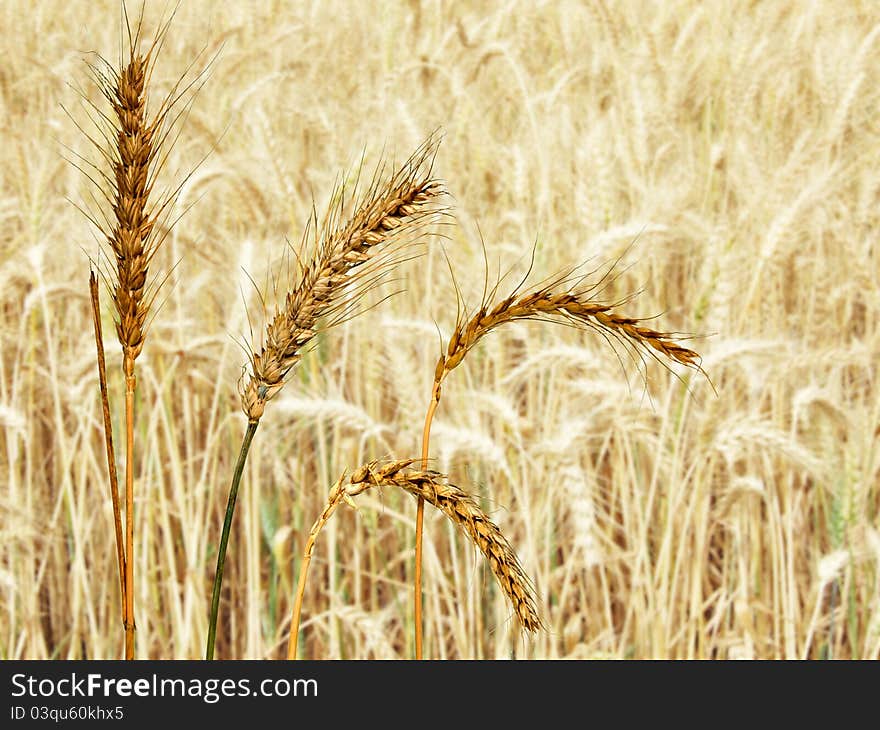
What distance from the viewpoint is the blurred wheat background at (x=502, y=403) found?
4.56 feet

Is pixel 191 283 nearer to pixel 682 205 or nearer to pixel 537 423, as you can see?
pixel 537 423

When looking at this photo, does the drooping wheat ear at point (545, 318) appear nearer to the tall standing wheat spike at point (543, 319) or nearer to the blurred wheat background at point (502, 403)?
the tall standing wheat spike at point (543, 319)

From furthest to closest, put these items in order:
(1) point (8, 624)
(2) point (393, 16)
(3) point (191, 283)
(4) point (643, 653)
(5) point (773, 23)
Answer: (5) point (773, 23)
(2) point (393, 16)
(3) point (191, 283)
(1) point (8, 624)
(4) point (643, 653)

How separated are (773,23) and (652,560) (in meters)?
1.58

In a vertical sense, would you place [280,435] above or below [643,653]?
above

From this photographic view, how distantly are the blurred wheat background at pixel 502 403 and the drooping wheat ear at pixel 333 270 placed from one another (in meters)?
0.69

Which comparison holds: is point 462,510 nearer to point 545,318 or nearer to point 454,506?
point 454,506

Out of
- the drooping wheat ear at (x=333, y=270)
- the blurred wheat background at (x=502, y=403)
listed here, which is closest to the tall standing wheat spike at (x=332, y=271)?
the drooping wheat ear at (x=333, y=270)

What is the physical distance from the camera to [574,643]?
147 cm

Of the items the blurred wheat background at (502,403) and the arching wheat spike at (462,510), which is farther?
the blurred wheat background at (502,403)

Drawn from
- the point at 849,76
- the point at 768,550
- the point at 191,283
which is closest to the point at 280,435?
the point at 191,283

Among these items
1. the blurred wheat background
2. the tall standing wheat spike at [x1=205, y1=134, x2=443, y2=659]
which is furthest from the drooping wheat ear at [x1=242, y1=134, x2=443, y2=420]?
the blurred wheat background

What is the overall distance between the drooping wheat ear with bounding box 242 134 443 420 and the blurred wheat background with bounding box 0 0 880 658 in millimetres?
692

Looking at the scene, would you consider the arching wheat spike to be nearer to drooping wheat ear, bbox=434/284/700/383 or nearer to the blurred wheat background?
drooping wheat ear, bbox=434/284/700/383
